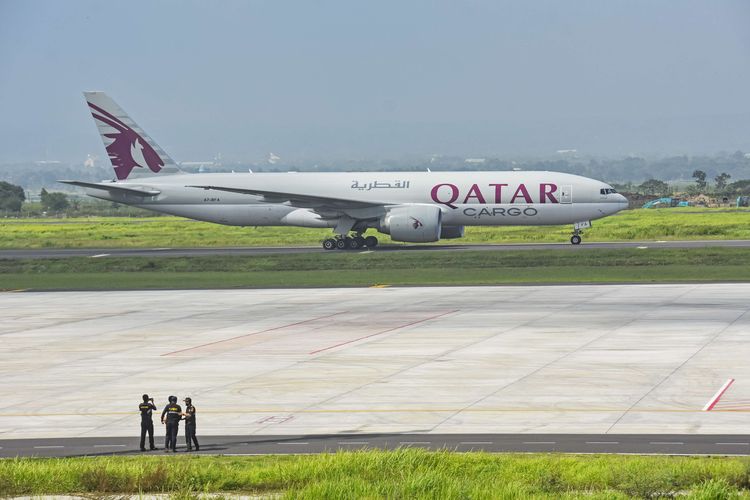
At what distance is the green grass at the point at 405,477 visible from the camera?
17.4 meters

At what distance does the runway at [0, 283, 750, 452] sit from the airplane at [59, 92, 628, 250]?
22062 mm

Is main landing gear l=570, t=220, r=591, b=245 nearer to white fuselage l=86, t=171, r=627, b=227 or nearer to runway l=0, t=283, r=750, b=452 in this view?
white fuselage l=86, t=171, r=627, b=227

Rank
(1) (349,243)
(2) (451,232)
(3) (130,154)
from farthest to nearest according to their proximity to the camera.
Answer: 1. (3) (130,154)
2. (2) (451,232)
3. (1) (349,243)

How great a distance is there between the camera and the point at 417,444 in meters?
22.9

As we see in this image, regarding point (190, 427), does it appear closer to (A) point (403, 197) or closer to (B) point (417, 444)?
(B) point (417, 444)

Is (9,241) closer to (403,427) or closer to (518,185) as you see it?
(518,185)

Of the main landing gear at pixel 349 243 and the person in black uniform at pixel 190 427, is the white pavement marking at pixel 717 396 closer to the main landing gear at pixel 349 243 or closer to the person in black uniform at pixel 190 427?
the person in black uniform at pixel 190 427

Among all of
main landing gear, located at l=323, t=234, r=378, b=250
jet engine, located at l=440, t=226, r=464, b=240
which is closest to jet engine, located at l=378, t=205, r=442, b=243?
main landing gear, located at l=323, t=234, r=378, b=250

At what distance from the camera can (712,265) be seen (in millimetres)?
62969

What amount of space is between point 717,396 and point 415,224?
47.1 metres

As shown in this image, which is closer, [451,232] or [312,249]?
[451,232]

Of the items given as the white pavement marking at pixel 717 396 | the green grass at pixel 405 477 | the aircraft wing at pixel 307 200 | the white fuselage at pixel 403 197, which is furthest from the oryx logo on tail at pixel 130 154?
the green grass at pixel 405 477

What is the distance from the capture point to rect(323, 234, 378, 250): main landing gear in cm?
7756

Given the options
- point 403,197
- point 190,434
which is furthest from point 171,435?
point 403,197
